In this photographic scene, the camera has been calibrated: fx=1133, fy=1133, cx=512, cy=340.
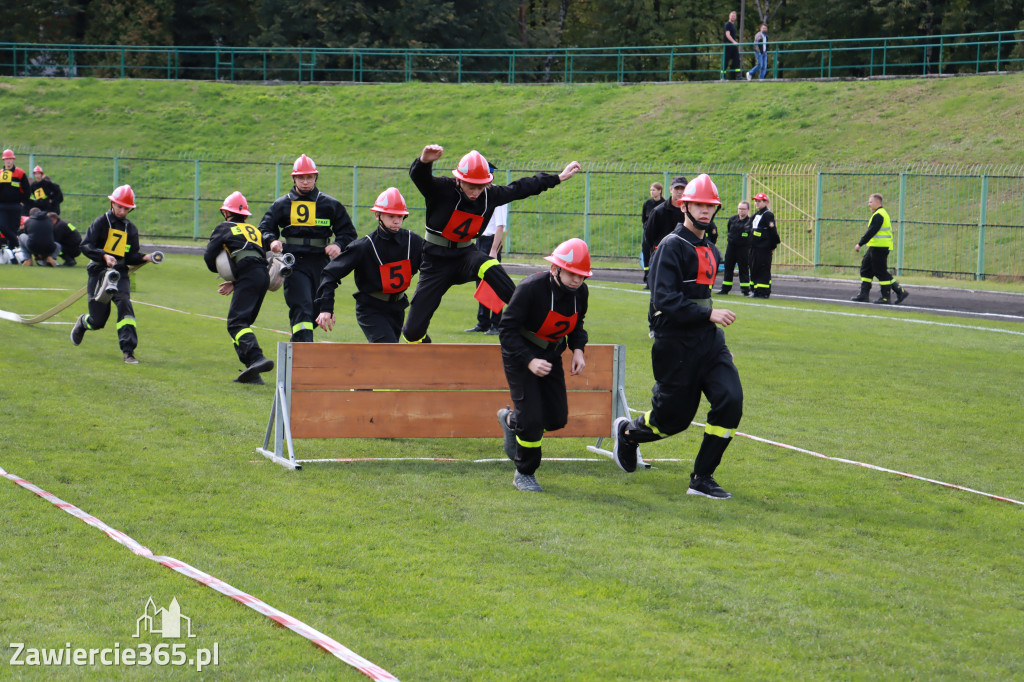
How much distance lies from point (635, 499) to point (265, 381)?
18.0ft

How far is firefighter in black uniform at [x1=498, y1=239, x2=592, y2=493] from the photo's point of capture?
7613 mm

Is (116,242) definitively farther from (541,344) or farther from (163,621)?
(163,621)

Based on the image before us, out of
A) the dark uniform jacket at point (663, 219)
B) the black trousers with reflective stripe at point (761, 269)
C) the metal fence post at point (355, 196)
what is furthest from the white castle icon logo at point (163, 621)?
the metal fence post at point (355, 196)

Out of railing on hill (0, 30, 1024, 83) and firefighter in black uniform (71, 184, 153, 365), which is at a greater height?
railing on hill (0, 30, 1024, 83)

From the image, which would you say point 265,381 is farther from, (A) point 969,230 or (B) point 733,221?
(A) point 969,230

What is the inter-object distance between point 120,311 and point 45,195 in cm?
1303

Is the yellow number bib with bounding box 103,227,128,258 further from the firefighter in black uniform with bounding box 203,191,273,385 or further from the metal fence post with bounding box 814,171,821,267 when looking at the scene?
the metal fence post with bounding box 814,171,821,267

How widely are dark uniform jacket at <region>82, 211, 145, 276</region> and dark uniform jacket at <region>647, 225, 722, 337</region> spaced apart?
24.2 ft

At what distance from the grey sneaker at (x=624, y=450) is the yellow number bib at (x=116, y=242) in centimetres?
703

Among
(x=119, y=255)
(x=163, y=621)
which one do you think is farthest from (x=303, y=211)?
(x=163, y=621)

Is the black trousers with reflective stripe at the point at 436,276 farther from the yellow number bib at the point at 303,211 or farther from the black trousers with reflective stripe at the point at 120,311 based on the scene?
the black trousers with reflective stripe at the point at 120,311

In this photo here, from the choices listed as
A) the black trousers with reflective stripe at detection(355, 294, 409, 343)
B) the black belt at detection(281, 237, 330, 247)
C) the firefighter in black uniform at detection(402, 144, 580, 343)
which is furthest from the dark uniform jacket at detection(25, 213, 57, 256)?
the firefighter in black uniform at detection(402, 144, 580, 343)

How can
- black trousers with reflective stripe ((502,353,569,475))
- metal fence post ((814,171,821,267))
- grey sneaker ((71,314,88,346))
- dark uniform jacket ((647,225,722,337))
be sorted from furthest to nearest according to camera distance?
metal fence post ((814,171,821,267)) < grey sneaker ((71,314,88,346)) < black trousers with reflective stripe ((502,353,569,475)) < dark uniform jacket ((647,225,722,337))

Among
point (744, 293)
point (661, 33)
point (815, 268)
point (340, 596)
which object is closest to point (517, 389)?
point (340, 596)
